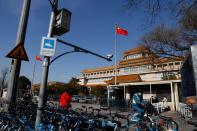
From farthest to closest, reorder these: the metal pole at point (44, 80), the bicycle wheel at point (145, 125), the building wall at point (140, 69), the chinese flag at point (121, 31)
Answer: the building wall at point (140, 69) → the chinese flag at point (121, 31) → the bicycle wheel at point (145, 125) → the metal pole at point (44, 80)

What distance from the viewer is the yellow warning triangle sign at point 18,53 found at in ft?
19.9

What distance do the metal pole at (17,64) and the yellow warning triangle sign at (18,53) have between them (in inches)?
20.2

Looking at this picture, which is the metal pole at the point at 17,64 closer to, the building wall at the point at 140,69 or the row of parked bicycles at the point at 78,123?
the row of parked bicycles at the point at 78,123

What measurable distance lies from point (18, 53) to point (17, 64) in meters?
0.60

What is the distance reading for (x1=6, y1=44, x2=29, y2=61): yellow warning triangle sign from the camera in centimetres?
605

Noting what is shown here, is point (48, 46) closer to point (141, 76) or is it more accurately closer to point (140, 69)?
point (141, 76)

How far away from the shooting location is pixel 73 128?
6836 mm

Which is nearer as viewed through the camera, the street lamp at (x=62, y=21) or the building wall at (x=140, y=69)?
the street lamp at (x=62, y=21)

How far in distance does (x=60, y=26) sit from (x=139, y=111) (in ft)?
14.9

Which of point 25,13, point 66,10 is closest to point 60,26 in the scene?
point 66,10

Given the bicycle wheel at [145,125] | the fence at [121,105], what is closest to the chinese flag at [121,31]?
the fence at [121,105]

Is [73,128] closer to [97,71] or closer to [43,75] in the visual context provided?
[43,75]

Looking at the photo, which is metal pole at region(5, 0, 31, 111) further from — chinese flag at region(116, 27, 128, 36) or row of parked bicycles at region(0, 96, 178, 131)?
chinese flag at region(116, 27, 128, 36)

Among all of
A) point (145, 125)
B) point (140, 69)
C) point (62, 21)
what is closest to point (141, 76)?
point (140, 69)
